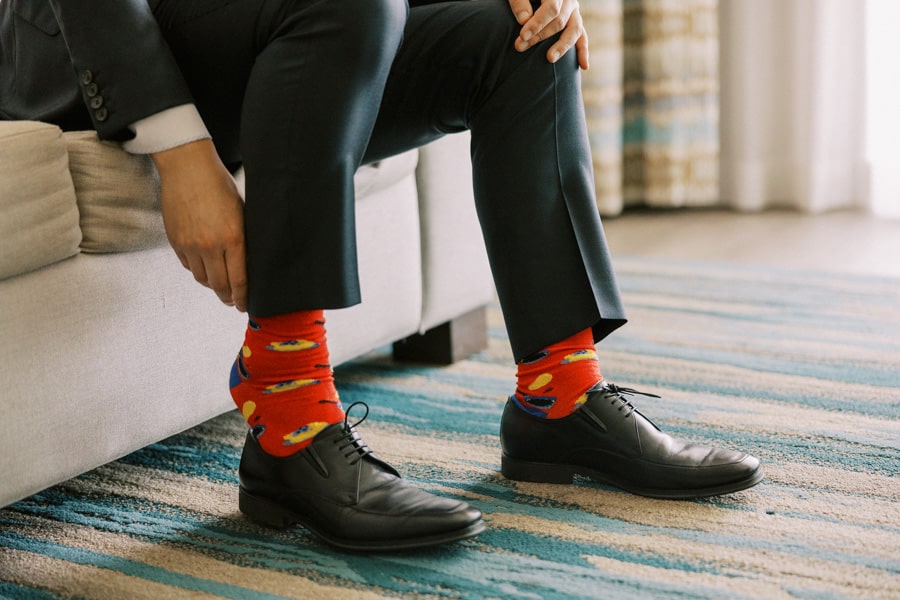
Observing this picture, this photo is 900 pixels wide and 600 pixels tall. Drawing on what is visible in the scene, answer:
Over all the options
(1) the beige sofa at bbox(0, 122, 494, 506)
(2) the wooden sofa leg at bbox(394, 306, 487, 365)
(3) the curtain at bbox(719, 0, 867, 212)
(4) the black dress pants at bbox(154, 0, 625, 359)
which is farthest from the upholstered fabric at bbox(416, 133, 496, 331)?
(3) the curtain at bbox(719, 0, 867, 212)

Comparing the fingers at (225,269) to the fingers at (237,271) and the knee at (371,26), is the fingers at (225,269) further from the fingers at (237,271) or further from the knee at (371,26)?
the knee at (371,26)

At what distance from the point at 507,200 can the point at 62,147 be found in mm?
413

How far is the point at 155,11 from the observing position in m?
0.89

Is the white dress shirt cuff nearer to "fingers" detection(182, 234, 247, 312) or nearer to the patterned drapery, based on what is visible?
"fingers" detection(182, 234, 247, 312)

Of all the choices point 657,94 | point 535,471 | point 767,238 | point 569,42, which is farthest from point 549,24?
point 657,94

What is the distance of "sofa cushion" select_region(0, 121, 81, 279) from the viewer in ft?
2.80

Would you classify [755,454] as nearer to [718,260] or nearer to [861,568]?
[861,568]

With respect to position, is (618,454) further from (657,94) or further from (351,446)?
(657,94)

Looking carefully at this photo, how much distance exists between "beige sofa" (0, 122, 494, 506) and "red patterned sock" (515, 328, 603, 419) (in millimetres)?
351

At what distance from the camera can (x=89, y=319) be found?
934mm

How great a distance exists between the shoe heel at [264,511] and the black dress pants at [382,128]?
20cm

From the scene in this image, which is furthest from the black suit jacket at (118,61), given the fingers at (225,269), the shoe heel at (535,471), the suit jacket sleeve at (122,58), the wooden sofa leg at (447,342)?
the wooden sofa leg at (447,342)

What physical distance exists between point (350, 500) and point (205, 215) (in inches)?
10.8

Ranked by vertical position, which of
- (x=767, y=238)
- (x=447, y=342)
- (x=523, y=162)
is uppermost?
(x=523, y=162)
